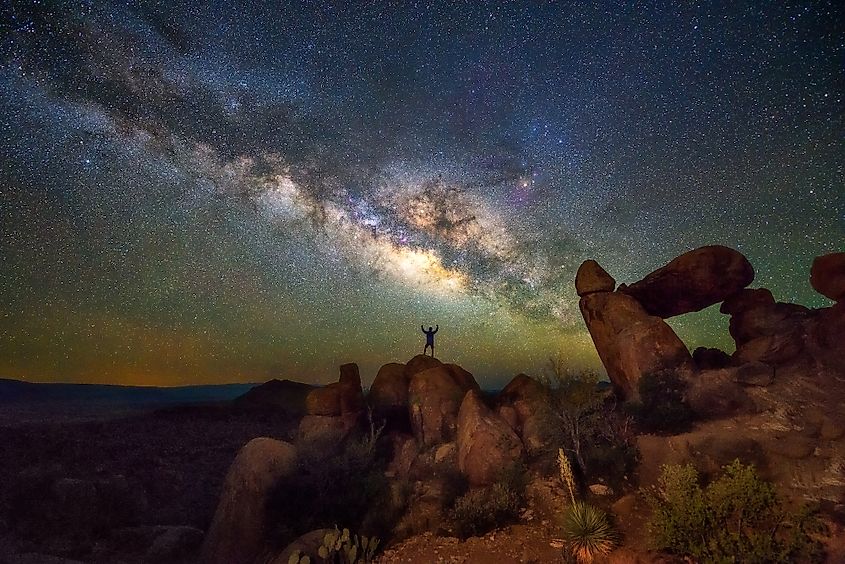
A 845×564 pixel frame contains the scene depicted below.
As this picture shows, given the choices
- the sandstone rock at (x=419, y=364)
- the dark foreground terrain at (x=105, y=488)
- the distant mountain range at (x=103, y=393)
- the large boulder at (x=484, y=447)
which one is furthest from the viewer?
Answer: the distant mountain range at (x=103, y=393)

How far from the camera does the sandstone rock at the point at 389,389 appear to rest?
20.7 m

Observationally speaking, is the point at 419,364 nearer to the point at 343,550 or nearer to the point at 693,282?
the point at 343,550

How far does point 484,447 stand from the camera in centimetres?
1437

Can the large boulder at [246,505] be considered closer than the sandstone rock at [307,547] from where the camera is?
No

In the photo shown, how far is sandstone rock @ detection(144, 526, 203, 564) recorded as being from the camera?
13.2 metres

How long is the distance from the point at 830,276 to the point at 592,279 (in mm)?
8216

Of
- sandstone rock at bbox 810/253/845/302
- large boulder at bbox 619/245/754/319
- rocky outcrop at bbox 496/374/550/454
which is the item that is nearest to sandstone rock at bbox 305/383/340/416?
rocky outcrop at bbox 496/374/550/454

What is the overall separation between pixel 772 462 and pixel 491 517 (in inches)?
289

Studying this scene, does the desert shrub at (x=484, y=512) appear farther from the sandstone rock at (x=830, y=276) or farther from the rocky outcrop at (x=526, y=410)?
the sandstone rock at (x=830, y=276)

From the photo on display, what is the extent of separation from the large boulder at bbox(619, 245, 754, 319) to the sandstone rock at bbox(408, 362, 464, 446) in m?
9.31

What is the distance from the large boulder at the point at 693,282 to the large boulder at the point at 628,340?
177cm

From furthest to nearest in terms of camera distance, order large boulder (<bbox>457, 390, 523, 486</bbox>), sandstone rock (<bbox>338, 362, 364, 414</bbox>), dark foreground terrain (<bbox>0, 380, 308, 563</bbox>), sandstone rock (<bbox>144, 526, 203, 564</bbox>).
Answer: sandstone rock (<bbox>338, 362, 364, 414</bbox>), dark foreground terrain (<bbox>0, 380, 308, 563</bbox>), large boulder (<bbox>457, 390, 523, 486</bbox>), sandstone rock (<bbox>144, 526, 203, 564</bbox>)

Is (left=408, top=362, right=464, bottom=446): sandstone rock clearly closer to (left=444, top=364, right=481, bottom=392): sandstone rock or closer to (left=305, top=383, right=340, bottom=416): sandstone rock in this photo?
(left=444, top=364, right=481, bottom=392): sandstone rock

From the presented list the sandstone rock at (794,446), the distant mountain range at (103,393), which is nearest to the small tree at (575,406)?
the sandstone rock at (794,446)
